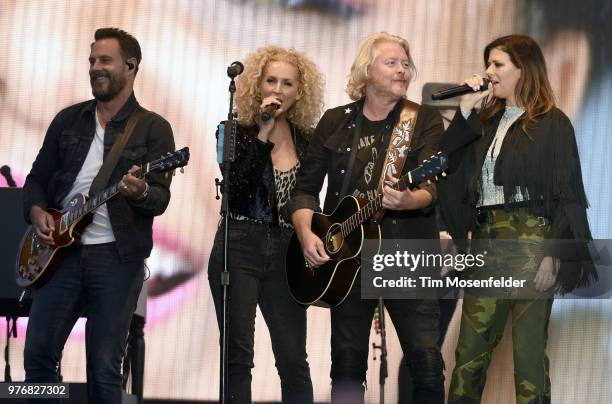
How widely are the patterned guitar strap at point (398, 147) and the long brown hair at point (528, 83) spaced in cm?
33

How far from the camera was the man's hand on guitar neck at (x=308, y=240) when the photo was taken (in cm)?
435

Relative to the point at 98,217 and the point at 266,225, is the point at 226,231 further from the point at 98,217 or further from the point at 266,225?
the point at 98,217

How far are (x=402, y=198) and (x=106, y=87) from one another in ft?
5.04

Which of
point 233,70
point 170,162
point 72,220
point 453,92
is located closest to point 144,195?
point 170,162

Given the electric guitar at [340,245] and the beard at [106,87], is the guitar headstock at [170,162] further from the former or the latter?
the electric guitar at [340,245]

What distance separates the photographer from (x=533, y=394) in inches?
156

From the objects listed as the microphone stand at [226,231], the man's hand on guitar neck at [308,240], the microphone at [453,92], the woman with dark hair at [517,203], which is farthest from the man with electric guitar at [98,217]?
the woman with dark hair at [517,203]

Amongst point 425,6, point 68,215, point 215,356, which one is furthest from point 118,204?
point 425,6

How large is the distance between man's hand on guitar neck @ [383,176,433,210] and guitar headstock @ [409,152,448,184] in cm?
7

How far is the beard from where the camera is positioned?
4.69 meters

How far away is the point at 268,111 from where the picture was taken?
468cm

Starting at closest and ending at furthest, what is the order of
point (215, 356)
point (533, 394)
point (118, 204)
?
point (533, 394) → point (118, 204) → point (215, 356)

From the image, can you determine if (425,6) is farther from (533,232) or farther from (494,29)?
(533,232)

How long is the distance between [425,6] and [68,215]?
10.2 ft
